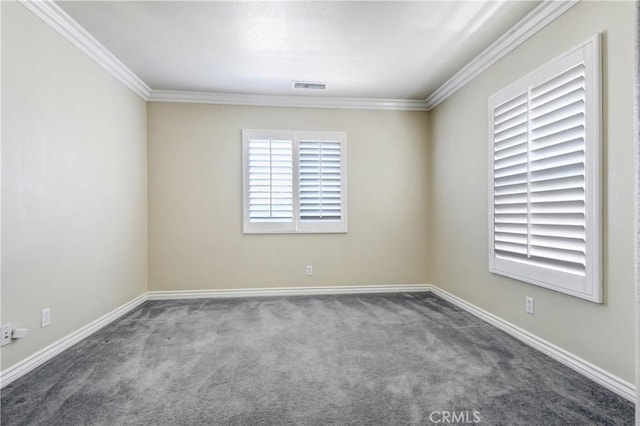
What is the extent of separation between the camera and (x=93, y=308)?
9.34ft

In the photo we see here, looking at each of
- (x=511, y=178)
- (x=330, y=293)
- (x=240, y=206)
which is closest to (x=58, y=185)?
(x=240, y=206)

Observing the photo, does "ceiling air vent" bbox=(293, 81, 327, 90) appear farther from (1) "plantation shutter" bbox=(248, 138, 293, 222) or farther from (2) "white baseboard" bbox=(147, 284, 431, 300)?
(2) "white baseboard" bbox=(147, 284, 431, 300)

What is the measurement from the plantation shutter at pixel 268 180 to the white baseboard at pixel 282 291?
93 centimetres

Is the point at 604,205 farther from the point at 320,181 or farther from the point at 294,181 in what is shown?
the point at 294,181

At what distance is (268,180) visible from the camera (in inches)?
160

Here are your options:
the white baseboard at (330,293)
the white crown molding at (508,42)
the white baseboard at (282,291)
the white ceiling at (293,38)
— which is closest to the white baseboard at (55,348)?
the white baseboard at (330,293)

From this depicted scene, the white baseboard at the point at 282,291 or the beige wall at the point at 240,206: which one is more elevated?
the beige wall at the point at 240,206

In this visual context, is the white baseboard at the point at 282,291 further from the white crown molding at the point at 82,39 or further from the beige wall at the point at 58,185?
the white crown molding at the point at 82,39

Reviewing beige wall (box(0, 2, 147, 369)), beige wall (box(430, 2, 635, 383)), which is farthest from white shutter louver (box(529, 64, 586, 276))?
beige wall (box(0, 2, 147, 369))

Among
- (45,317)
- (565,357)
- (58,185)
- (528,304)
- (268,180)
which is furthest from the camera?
(268,180)

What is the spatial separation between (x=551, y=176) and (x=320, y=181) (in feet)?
8.30

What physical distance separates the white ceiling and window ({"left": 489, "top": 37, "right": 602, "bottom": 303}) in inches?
24.4

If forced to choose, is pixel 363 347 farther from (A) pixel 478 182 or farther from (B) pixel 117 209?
(B) pixel 117 209

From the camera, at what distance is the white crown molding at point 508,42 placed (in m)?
2.26
